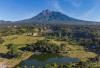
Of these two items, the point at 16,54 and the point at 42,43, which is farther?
the point at 42,43

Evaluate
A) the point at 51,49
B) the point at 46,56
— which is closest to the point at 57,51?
the point at 51,49

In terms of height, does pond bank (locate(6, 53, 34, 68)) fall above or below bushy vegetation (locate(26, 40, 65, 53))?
below

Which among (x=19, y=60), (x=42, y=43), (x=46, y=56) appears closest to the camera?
(x=19, y=60)

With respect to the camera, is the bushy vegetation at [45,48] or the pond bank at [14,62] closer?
the pond bank at [14,62]

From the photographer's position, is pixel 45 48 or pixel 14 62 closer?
pixel 14 62

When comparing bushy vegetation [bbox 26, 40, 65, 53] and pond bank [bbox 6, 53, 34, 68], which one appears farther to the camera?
bushy vegetation [bbox 26, 40, 65, 53]

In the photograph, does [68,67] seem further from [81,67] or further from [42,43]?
[42,43]

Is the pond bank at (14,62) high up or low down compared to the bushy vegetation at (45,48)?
down

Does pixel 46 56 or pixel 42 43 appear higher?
pixel 42 43

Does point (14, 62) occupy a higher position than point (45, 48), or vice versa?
point (45, 48)

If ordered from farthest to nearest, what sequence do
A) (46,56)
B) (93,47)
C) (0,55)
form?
(93,47) < (46,56) < (0,55)
